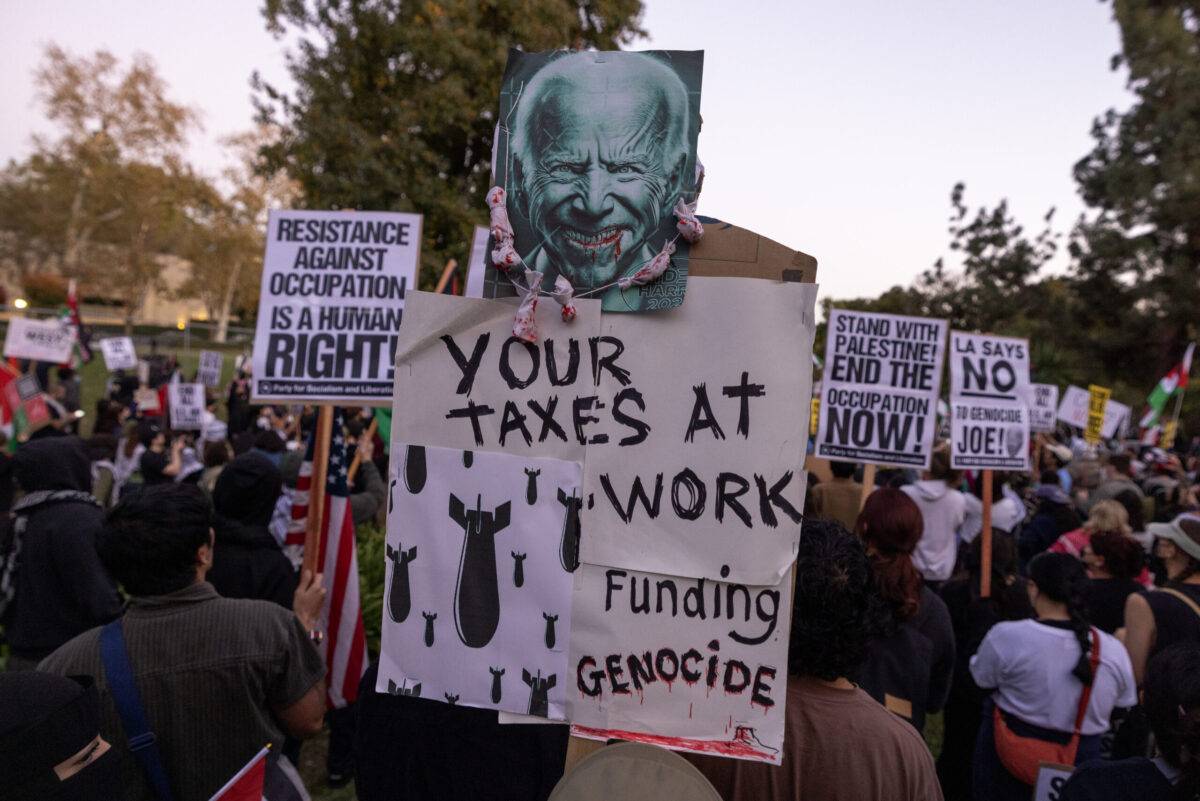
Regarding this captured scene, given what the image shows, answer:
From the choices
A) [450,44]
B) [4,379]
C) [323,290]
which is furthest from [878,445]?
[450,44]

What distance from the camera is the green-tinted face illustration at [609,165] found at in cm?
188

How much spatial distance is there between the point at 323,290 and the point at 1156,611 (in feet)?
14.2

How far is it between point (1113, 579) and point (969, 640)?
2.78ft

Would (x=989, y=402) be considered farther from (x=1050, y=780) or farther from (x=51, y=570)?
(x=51, y=570)

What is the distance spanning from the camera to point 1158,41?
31.7m

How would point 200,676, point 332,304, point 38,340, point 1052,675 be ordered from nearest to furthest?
point 200,676 → point 1052,675 → point 332,304 → point 38,340

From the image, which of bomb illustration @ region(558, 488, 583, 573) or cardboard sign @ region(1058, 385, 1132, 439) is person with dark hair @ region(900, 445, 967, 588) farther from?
cardboard sign @ region(1058, 385, 1132, 439)

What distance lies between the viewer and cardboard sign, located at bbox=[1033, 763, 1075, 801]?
317 cm

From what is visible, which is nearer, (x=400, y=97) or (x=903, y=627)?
(x=903, y=627)

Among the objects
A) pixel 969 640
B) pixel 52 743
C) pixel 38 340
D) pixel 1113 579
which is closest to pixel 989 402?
pixel 1113 579

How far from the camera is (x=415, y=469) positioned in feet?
6.46

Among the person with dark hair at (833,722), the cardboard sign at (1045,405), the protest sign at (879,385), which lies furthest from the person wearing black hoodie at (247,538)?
the cardboard sign at (1045,405)

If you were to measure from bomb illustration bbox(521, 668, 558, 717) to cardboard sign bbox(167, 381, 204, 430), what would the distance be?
10.9 meters

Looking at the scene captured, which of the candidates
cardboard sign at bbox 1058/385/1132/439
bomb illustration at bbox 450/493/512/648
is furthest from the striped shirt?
cardboard sign at bbox 1058/385/1132/439
